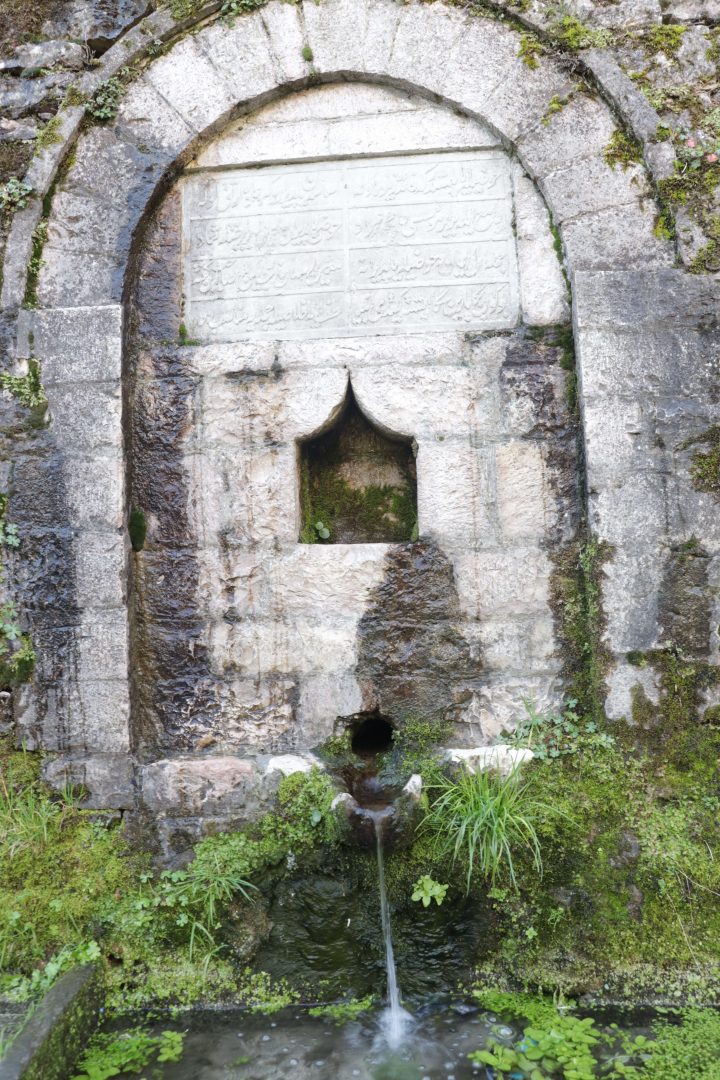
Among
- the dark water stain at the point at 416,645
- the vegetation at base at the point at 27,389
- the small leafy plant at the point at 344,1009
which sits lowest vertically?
the small leafy plant at the point at 344,1009

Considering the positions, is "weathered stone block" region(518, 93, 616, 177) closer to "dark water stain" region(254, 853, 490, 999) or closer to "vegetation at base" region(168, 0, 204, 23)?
"vegetation at base" region(168, 0, 204, 23)

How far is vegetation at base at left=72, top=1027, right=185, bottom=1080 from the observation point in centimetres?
269

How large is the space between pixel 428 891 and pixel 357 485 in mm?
1805

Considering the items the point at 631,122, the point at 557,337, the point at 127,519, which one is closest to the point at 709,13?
the point at 631,122

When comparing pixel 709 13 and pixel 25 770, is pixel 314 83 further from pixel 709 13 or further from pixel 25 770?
pixel 25 770

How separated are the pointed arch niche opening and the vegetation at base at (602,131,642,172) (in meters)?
1.51

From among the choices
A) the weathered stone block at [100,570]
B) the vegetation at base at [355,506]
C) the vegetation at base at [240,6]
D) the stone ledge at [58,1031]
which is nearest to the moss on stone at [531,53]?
the vegetation at base at [240,6]

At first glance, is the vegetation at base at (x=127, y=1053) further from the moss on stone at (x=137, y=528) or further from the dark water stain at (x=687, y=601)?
the dark water stain at (x=687, y=601)

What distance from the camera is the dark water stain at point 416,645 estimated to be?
11.7 feet

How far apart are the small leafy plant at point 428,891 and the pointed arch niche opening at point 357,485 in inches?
57.9

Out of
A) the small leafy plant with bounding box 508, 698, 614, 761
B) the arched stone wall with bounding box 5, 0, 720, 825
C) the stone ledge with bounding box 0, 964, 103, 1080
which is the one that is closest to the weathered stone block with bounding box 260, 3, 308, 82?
the arched stone wall with bounding box 5, 0, 720, 825

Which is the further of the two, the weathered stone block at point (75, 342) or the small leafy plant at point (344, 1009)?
the weathered stone block at point (75, 342)

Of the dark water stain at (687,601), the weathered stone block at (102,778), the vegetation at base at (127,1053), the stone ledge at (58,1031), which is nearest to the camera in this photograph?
the stone ledge at (58,1031)

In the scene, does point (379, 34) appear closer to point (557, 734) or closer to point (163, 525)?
point (163, 525)
